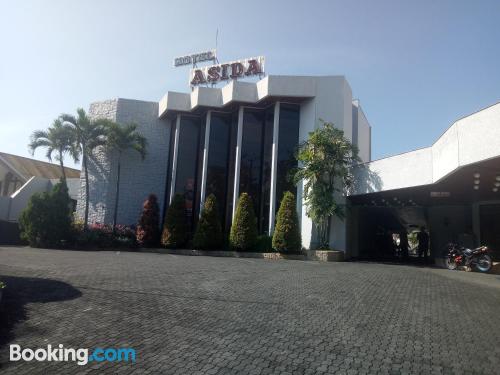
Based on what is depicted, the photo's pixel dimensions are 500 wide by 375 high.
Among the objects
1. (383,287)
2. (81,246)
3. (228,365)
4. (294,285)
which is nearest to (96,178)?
(81,246)

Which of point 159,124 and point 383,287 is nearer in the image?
point 383,287

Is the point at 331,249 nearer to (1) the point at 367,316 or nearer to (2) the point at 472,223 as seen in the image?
(2) the point at 472,223

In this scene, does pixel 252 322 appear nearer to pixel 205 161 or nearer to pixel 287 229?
pixel 287 229

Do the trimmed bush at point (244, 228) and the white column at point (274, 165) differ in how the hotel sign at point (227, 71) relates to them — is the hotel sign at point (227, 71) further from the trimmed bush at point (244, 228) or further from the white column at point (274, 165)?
the trimmed bush at point (244, 228)

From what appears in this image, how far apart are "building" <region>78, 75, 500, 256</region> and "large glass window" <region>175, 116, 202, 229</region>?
59mm

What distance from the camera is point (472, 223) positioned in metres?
17.1

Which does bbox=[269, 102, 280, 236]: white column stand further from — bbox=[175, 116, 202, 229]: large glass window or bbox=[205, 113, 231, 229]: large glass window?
bbox=[175, 116, 202, 229]: large glass window

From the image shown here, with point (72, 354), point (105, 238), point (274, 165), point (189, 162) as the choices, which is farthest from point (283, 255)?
point (72, 354)

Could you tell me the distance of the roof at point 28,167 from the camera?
27.1 m

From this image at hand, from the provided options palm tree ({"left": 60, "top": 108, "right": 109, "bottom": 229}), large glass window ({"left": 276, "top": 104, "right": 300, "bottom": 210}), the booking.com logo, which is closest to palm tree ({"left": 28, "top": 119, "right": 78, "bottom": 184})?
palm tree ({"left": 60, "top": 108, "right": 109, "bottom": 229})

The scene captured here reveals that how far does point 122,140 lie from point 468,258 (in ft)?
58.0

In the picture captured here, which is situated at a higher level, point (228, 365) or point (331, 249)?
point (331, 249)

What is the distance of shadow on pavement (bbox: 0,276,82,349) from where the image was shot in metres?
5.37

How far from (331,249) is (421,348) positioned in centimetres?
1171
